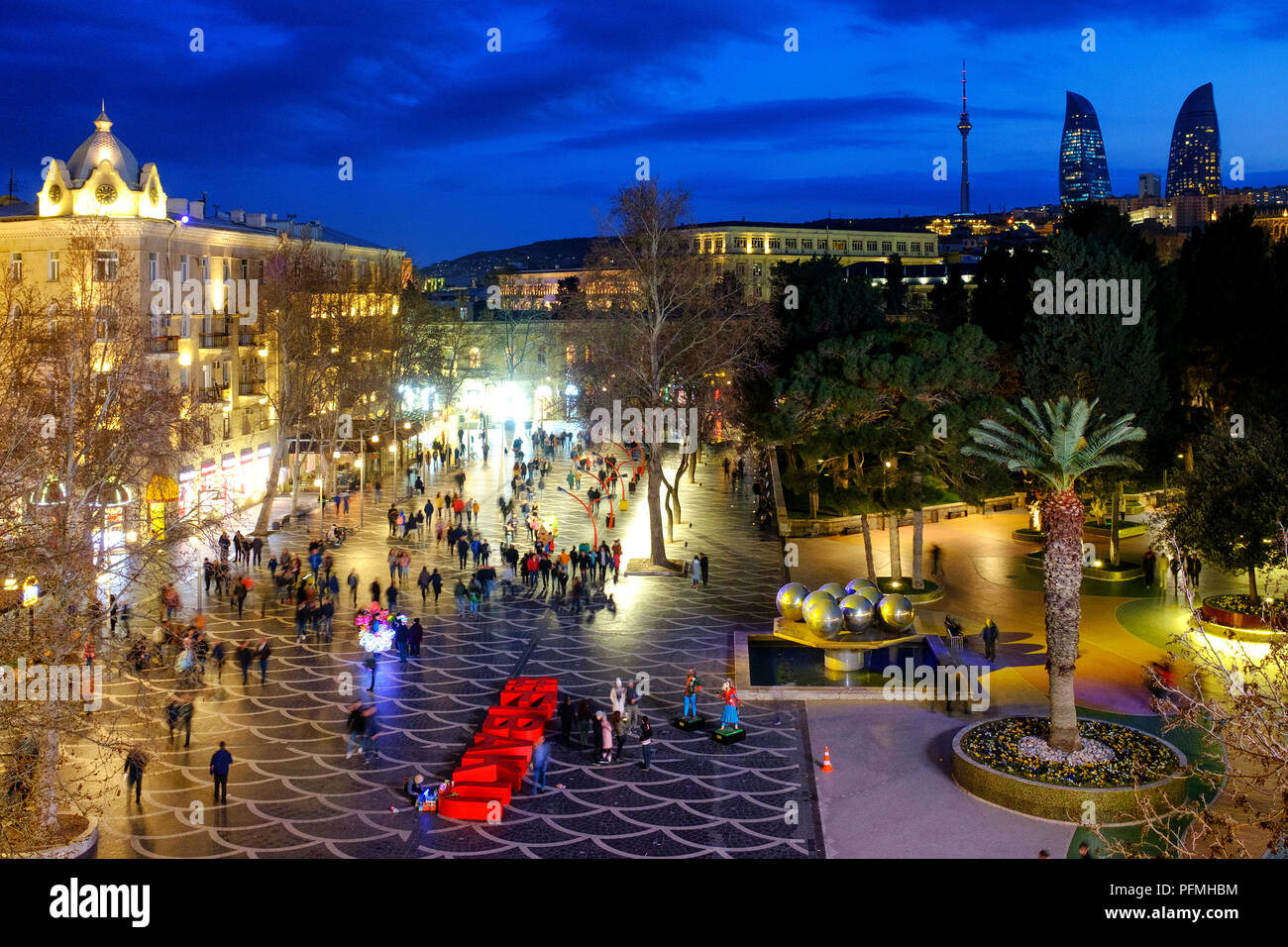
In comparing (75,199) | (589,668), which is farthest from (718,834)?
(75,199)

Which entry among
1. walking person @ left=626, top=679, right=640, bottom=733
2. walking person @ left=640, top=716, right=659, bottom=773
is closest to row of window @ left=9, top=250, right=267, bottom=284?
walking person @ left=626, top=679, right=640, bottom=733

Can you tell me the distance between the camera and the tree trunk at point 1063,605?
2019cm

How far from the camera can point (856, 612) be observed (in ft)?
89.1

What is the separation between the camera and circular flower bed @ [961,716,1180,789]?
19.2m

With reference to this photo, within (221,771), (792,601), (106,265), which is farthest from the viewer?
(106,265)

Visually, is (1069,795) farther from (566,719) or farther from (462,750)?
(462,750)

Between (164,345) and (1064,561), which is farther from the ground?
(164,345)

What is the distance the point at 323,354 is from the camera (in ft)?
153

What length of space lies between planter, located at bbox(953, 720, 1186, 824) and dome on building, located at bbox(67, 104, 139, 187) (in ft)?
127

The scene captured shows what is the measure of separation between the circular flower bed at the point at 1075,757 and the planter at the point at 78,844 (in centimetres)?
1444

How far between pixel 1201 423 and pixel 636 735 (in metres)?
32.3

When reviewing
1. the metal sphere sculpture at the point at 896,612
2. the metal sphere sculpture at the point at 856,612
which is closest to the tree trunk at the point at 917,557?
the metal sphere sculpture at the point at 896,612

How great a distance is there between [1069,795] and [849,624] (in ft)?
29.6

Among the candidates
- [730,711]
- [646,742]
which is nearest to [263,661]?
[646,742]
